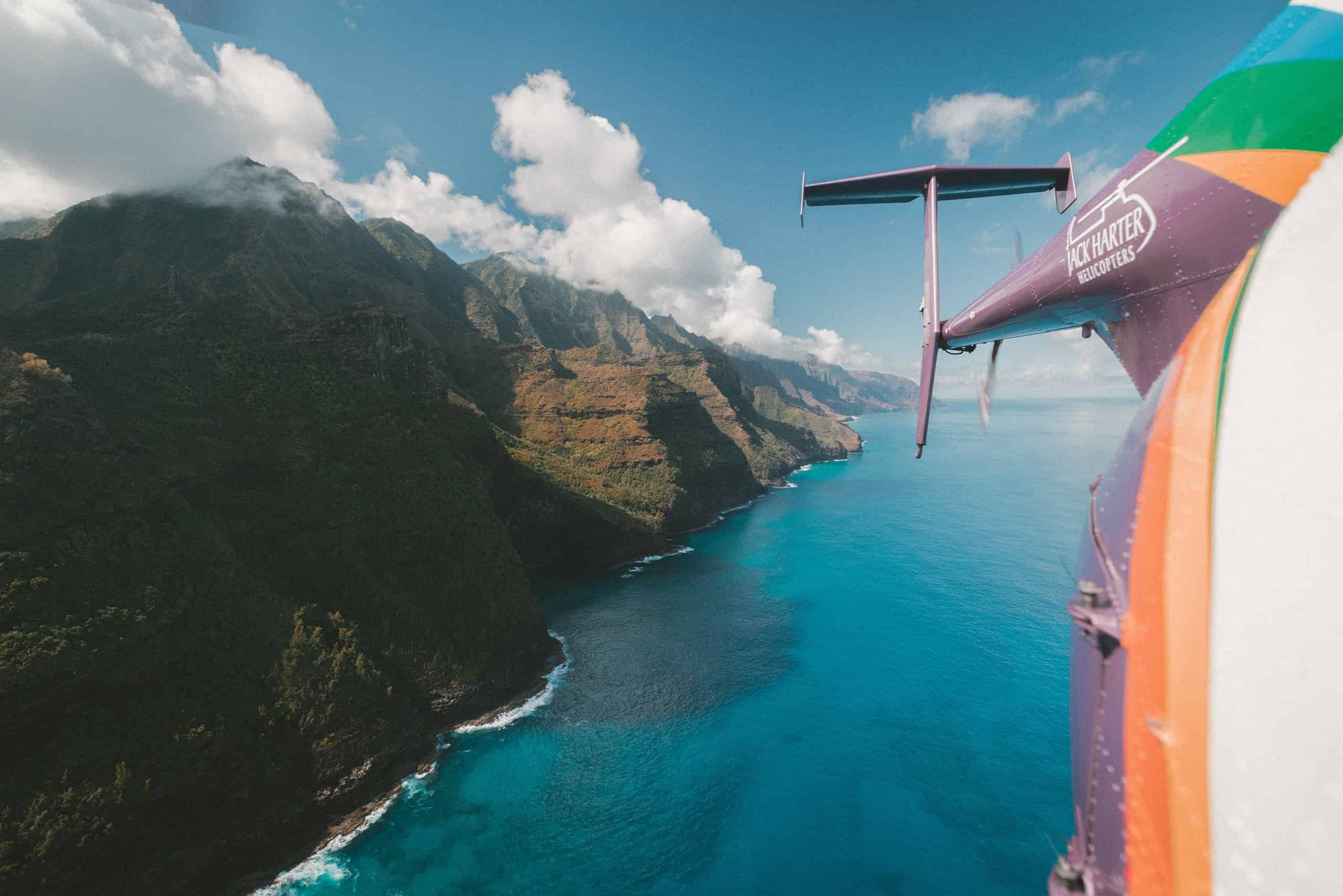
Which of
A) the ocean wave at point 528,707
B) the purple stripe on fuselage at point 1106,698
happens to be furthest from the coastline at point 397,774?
the purple stripe on fuselage at point 1106,698

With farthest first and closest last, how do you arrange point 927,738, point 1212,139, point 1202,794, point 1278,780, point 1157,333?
point 927,738, point 1157,333, point 1212,139, point 1202,794, point 1278,780

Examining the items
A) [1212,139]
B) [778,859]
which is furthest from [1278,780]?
[778,859]

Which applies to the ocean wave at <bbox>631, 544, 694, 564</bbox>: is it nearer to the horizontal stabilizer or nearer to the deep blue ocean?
the deep blue ocean

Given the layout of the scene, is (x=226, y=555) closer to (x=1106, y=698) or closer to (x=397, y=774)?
(x=397, y=774)

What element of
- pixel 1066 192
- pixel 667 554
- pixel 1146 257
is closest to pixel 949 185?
pixel 1066 192

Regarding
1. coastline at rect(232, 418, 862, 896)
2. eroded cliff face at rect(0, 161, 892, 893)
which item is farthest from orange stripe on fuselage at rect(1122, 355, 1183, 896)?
coastline at rect(232, 418, 862, 896)

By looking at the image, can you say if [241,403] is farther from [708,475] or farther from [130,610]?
[708,475]
